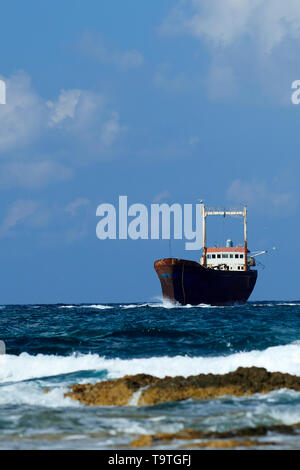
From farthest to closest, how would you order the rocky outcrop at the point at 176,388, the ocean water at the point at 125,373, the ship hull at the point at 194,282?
the ship hull at the point at 194,282 → the rocky outcrop at the point at 176,388 → the ocean water at the point at 125,373

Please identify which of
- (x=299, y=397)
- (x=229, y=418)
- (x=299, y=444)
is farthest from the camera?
(x=299, y=397)

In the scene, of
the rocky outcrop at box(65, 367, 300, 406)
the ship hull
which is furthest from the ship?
the rocky outcrop at box(65, 367, 300, 406)

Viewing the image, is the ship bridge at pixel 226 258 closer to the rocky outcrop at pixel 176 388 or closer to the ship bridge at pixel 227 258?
the ship bridge at pixel 227 258

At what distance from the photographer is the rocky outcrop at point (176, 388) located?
11.0m

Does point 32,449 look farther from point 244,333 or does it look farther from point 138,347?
point 244,333

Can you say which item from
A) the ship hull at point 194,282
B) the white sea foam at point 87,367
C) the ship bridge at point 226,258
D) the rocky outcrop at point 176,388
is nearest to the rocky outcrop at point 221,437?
the rocky outcrop at point 176,388

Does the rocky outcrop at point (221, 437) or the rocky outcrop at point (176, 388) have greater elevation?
the rocky outcrop at point (176, 388)

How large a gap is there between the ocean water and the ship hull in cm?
A: 3433

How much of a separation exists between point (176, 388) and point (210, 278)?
172 feet

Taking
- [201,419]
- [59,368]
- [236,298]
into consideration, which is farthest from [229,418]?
[236,298]

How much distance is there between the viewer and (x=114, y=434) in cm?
836
